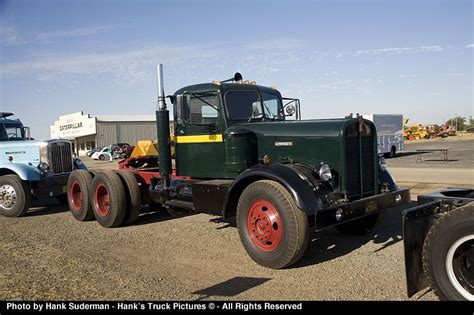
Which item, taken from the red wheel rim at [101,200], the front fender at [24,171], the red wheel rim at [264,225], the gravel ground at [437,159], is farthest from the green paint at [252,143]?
the gravel ground at [437,159]

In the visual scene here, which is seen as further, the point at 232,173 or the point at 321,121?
the point at 232,173

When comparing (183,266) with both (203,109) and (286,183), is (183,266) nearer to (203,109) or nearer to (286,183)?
(286,183)

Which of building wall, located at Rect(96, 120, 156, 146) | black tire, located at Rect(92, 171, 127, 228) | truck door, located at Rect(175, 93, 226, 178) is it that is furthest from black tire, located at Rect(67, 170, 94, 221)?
building wall, located at Rect(96, 120, 156, 146)

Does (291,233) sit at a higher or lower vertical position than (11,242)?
higher

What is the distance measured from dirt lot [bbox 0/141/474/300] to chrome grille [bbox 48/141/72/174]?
2.48 meters


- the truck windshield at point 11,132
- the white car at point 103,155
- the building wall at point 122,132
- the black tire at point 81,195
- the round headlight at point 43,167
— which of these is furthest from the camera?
the building wall at point 122,132

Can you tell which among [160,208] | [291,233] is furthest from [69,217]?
[291,233]

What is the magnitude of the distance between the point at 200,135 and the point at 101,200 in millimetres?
2709

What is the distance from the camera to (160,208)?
31.0 ft

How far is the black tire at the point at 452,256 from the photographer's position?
3.54 metres

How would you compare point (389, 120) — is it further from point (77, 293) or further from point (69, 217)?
point (77, 293)

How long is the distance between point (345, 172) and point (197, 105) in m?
Answer: 2.54

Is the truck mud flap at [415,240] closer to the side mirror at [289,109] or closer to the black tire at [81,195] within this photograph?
the side mirror at [289,109]

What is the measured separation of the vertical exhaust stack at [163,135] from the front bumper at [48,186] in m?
3.65
